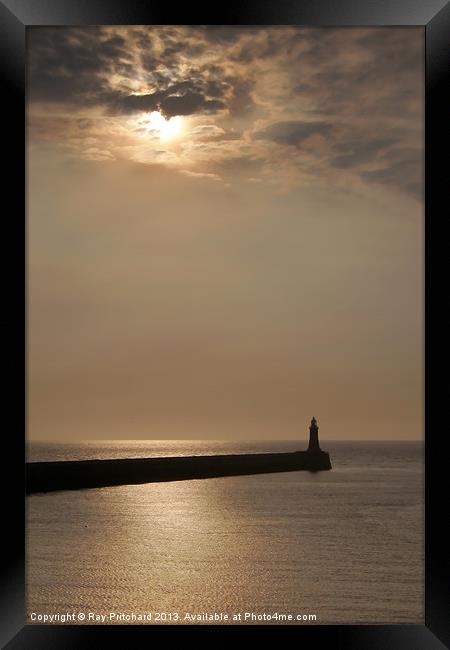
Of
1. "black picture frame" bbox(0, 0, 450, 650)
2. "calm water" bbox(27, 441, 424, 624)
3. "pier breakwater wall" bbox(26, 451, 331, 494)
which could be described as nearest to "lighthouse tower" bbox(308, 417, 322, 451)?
"pier breakwater wall" bbox(26, 451, 331, 494)

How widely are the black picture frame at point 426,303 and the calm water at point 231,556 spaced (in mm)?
862

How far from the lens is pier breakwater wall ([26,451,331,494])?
18.2 metres

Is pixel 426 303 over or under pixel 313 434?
over

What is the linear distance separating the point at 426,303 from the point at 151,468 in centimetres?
2032

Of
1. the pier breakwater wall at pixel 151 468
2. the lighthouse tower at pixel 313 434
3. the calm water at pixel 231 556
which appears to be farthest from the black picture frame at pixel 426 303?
the lighthouse tower at pixel 313 434

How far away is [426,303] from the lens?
267 cm

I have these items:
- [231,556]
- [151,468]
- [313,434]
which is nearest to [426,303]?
[231,556]

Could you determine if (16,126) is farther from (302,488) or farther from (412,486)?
(412,486)

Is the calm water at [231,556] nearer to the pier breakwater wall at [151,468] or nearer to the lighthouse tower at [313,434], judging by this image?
the pier breakwater wall at [151,468]

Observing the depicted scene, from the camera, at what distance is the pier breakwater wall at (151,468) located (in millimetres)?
18172

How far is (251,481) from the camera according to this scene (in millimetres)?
36000

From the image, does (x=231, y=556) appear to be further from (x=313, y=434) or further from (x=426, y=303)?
(x=313, y=434)

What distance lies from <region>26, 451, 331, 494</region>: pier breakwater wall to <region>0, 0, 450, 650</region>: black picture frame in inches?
539

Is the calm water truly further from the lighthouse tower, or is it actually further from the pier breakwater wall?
the lighthouse tower
